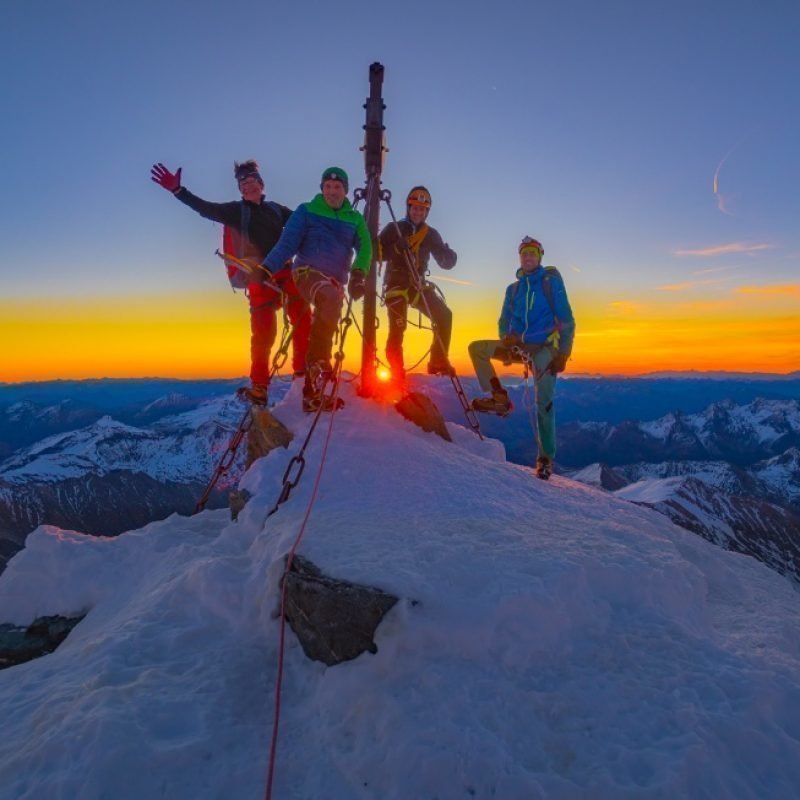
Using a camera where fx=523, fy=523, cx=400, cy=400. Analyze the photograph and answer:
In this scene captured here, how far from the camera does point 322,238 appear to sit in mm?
8891

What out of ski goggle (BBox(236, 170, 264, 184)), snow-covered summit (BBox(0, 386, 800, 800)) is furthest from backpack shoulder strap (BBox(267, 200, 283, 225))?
snow-covered summit (BBox(0, 386, 800, 800))

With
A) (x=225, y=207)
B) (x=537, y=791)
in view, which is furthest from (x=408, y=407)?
(x=537, y=791)

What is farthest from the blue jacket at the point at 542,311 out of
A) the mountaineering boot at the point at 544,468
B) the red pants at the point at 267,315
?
the red pants at the point at 267,315

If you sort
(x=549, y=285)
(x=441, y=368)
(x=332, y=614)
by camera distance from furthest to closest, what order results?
(x=441, y=368), (x=549, y=285), (x=332, y=614)

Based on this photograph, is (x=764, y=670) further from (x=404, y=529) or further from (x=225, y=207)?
(x=225, y=207)

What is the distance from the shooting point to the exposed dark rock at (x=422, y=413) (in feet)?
33.3

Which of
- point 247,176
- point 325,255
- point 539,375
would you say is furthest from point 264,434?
point 539,375

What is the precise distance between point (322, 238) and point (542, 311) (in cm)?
421

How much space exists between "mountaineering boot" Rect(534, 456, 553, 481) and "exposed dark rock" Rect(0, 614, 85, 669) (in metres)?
7.63

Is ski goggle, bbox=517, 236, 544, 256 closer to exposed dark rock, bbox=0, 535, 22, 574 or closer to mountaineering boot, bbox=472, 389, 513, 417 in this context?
mountaineering boot, bbox=472, 389, 513, 417

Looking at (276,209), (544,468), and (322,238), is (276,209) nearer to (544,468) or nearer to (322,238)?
(322,238)

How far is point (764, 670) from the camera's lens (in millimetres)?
4242

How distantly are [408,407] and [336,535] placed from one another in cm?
470

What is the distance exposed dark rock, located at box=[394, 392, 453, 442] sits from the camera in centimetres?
1016
